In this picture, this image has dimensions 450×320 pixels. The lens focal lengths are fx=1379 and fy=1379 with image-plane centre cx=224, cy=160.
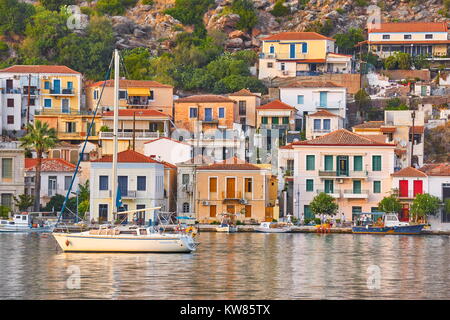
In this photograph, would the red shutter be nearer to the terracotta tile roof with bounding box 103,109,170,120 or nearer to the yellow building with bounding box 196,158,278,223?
the yellow building with bounding box 196,158,278,223

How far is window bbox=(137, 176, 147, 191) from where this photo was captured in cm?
9542

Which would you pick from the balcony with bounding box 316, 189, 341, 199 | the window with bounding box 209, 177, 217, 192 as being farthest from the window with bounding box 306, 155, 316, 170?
the window with bounding box 209, 177, 217, 192

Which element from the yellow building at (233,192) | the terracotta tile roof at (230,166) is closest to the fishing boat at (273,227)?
the yellow building at (233,192)

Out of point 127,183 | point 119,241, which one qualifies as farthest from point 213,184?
point 119,241

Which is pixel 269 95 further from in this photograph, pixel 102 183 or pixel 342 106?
pixel 102 183

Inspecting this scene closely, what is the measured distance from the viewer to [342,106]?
12219 cm

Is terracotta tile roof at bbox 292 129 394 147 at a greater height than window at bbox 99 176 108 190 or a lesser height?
greater

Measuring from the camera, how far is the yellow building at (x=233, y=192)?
323 feet

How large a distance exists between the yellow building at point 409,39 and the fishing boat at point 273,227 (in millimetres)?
51491

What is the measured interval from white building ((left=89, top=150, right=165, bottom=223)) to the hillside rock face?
49918 mm

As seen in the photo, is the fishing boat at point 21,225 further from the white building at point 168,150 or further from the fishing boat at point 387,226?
the fishing boat at point 387,226
